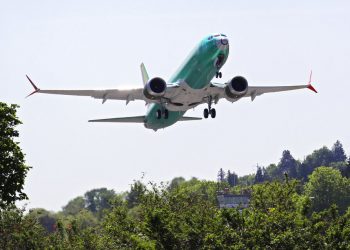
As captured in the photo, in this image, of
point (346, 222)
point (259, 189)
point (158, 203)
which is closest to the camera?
point (346, 222)

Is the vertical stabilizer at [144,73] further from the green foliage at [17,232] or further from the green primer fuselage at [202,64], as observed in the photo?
the green primer fuselage at [202,64]

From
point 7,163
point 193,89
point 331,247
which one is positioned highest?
point 193,89

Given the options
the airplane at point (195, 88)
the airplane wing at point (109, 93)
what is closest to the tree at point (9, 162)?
the airplane at point (195, 88)

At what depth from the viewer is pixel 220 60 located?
2950 inches

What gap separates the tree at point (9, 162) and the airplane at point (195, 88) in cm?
500

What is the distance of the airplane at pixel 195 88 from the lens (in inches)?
2958

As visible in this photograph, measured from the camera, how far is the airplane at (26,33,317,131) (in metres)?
75.1

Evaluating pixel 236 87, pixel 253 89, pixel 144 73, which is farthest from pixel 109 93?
pixel 144 73

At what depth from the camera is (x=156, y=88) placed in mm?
77562

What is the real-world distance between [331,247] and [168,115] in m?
21.9

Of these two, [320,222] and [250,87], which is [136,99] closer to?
[250,87]

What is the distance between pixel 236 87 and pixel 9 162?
78.4ft

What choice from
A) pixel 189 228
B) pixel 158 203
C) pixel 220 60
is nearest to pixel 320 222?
pixel 189 228

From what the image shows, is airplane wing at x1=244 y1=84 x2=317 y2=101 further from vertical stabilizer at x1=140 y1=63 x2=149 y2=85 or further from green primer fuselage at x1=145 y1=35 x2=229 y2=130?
vertical stabilizer at x1=140 y1=63 x2=149 y2=85
